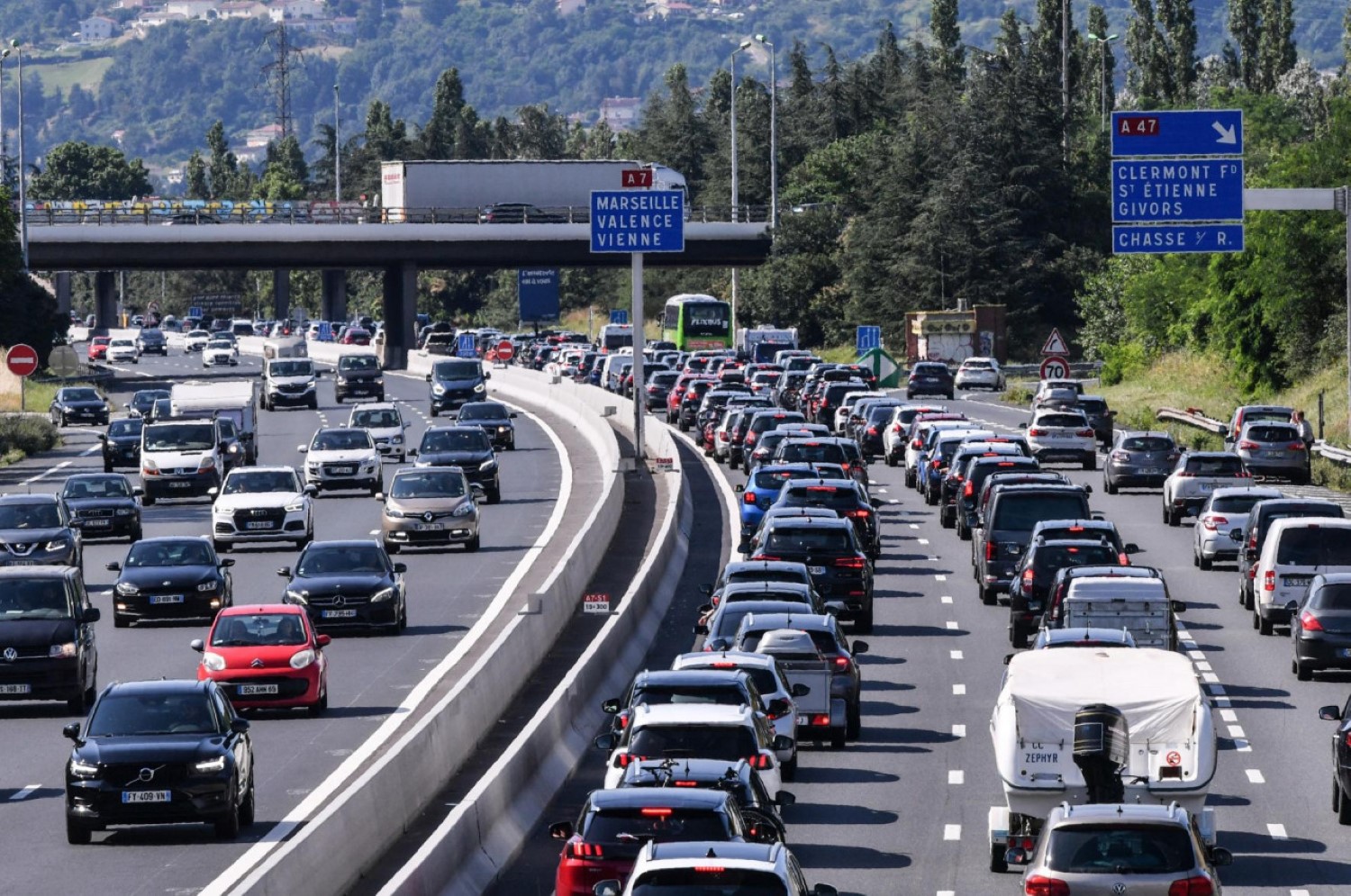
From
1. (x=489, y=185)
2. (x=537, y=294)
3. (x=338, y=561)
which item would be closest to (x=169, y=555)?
(x=338, y=561)

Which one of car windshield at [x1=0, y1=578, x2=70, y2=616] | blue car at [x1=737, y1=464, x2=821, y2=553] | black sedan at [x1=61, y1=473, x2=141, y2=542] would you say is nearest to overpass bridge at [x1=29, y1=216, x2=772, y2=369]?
black sedan at [x1=61, y1=473, x2=141, y2=542]

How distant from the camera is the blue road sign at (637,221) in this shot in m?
63.4

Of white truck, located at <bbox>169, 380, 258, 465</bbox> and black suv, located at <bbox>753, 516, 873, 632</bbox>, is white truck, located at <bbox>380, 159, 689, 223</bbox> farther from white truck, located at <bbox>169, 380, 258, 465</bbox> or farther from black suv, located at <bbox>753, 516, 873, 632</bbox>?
black suv, located at <bbox>753, 516, 873, 632</bbox>

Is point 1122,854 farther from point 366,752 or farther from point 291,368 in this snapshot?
point 291,368

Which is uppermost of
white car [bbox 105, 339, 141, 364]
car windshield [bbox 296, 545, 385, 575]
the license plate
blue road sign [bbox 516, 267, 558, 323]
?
blue road sign [bbox 516, 267, 558, 323]

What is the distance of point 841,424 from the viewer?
71188mm

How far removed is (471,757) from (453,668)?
22.0ft

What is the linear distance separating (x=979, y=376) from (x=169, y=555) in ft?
213

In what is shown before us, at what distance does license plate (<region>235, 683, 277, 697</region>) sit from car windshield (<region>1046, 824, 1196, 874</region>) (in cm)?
1409

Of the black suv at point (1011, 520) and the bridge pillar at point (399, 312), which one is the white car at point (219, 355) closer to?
the bridge pillar at point (399, 312)

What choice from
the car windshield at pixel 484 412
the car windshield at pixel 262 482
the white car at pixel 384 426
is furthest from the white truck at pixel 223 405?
the car windshield at pixel 262 482

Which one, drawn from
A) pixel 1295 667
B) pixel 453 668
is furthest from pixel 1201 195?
pixel 453 668

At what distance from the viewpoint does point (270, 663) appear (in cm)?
2875

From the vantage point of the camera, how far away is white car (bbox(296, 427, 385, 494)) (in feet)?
188
